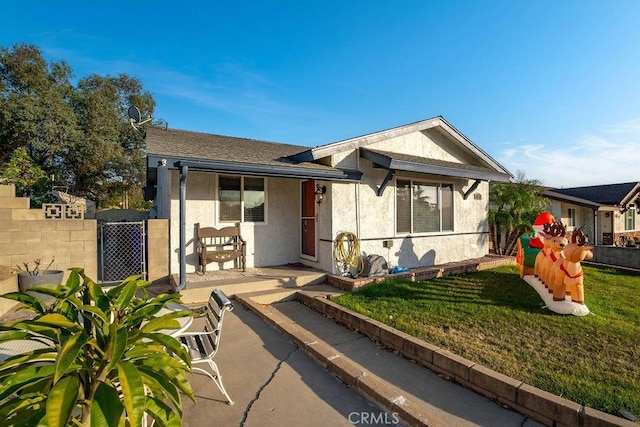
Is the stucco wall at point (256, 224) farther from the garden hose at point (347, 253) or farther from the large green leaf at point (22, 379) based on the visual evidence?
the large green leaf at point (22, 379)

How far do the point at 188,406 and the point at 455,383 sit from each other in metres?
2.92

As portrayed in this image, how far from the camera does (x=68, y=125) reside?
709 inches

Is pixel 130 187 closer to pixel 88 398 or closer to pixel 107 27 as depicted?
pixel 107 27

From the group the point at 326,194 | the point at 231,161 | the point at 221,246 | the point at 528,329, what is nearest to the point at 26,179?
the point at 221,246

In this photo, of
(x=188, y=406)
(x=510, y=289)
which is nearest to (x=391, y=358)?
(x=188, y=406)

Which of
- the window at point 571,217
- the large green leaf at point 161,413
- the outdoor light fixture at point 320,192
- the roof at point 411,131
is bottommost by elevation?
the large green leaf at point 161,413

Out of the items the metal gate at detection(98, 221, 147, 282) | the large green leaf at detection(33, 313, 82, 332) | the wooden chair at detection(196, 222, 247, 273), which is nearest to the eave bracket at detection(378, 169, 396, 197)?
the wooden chair at detection(196, 222, 247, 273)

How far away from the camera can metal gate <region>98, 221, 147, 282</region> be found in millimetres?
7312

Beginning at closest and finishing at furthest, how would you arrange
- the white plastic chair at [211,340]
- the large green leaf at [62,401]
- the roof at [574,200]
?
the large green leaf at [62,401] < the white plastic chair at [211,340] < the roof at [574,200]

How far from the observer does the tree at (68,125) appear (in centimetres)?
1711

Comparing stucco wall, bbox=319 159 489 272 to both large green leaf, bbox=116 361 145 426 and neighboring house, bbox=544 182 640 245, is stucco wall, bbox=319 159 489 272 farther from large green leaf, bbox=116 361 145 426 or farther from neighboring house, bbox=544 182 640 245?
neighboring house, bbox=544 182 640 245

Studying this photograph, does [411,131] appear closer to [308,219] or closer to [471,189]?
[471,189]

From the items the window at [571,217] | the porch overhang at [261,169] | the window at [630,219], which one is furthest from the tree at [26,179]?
the window at [630,219]

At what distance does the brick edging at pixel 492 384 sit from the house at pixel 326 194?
345cm
